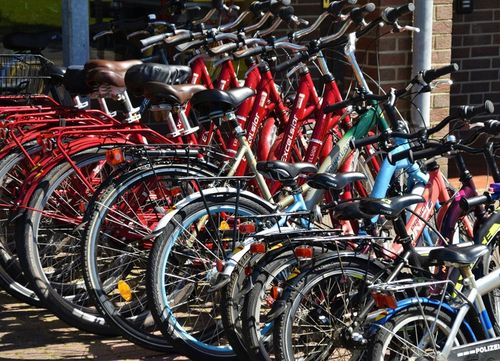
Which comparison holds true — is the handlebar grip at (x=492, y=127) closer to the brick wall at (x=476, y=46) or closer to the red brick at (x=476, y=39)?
the brick wall at (x=476, y=46)

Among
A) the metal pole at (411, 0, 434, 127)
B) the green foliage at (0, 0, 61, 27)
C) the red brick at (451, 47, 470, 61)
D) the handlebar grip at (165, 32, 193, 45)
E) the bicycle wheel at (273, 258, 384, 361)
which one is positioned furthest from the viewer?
the red brick at (451, 47, 470, 61)

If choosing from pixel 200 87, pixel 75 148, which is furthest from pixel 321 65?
pixel 75 148

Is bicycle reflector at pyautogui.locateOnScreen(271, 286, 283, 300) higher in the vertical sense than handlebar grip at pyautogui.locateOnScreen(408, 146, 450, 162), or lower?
lower

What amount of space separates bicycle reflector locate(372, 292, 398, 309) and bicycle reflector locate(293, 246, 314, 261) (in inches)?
17.8

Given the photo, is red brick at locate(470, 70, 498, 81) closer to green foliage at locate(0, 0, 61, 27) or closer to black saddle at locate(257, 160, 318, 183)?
green foliage at locate(0, 0, 61, 27)

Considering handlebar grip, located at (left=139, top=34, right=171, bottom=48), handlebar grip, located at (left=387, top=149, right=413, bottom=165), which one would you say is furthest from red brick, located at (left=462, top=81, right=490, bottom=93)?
handlebar grip, located at (left=387, top=149, right=413, bottom=165)

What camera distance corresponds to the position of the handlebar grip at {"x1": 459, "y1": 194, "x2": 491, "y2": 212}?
4984 millimetres

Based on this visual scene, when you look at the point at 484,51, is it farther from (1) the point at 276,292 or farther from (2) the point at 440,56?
(1) the point at 276,292

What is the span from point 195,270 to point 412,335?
1392mm

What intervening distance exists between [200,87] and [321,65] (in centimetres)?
94

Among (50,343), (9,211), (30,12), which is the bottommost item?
(50,343)

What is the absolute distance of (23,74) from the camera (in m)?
6.58

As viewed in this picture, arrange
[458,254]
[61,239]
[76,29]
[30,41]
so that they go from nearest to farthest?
[458,254], [61,239], [30,41], [76,29]

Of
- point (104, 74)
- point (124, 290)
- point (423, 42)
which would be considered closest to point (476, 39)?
point (423, 42)
